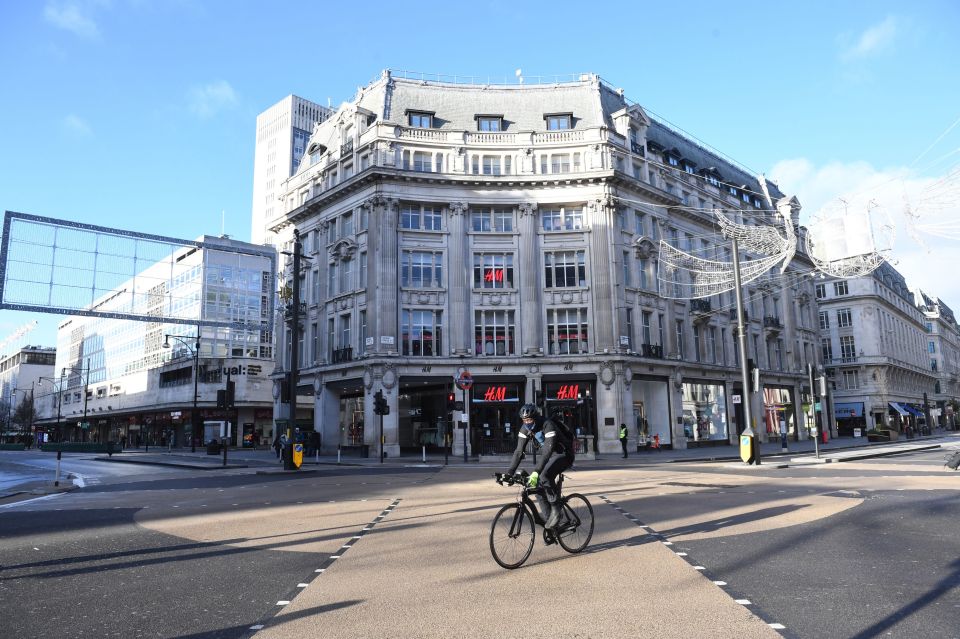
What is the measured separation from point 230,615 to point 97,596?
1740 millimetres

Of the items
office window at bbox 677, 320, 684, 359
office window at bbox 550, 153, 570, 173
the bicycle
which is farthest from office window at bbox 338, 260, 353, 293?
the bicycle

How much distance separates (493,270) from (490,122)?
10.5m

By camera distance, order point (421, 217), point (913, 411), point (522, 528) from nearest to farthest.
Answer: point (522, 528)
point (421, 217)
point (913, 411)

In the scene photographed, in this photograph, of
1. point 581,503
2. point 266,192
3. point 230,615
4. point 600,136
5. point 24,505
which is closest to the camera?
point 230,615

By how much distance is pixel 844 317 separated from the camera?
264 ft

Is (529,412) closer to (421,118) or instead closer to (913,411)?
(421,118)

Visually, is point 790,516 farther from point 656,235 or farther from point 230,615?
point 656,235

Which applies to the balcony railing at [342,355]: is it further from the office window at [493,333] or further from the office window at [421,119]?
the office window at [421,119]

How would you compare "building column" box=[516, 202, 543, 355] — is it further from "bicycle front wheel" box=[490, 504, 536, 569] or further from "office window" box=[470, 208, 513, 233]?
"bicycle front wheel" box=[490, 504, 536, 569]

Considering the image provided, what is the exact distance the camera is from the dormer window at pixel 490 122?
44.8 m

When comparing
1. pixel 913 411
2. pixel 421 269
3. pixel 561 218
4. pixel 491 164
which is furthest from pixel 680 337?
pixel 913 411

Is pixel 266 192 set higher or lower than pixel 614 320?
higher

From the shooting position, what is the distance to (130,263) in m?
27.3

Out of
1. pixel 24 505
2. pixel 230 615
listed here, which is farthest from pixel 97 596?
pixel 24 505
